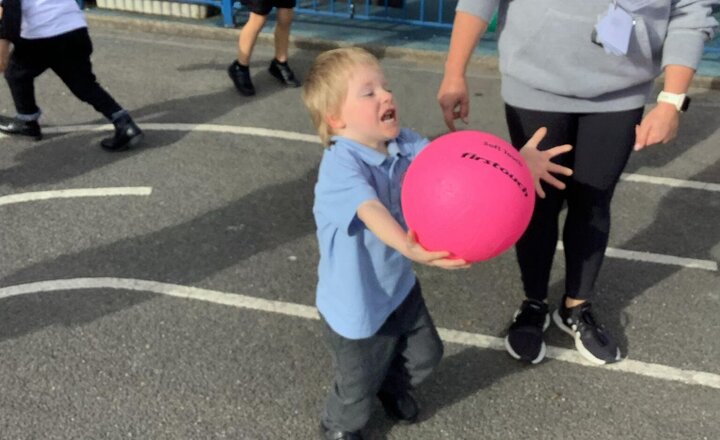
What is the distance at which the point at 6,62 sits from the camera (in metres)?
4.82

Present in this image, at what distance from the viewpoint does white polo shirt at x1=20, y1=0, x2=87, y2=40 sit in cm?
475

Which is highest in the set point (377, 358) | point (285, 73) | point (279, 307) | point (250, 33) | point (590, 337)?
point (250, 33)

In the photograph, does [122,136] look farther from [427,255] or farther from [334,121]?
[427,255]

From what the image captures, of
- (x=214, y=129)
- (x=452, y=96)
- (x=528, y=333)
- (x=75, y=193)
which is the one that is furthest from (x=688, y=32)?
(x=214, y=129)

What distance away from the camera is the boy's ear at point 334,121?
2232mm

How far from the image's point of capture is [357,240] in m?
2.25

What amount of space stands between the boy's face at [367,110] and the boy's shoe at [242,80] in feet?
13.8

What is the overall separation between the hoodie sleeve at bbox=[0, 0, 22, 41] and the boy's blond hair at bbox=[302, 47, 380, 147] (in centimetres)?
310

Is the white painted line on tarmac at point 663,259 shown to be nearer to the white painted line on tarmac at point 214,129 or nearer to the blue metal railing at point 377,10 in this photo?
the white painted line on tarmac at point 214,129

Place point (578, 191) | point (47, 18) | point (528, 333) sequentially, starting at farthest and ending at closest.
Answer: point (47, 18)
point (528, 333)
point (578, 191)

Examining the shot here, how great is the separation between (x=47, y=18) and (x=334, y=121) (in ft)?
10.8

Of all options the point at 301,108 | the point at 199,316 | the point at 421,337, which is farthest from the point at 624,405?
the point at 301,108

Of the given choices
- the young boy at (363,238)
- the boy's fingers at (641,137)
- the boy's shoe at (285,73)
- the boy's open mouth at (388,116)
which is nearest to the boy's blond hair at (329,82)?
the young boy at (363,238)

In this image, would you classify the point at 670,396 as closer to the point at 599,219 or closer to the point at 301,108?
the point at 599,219
